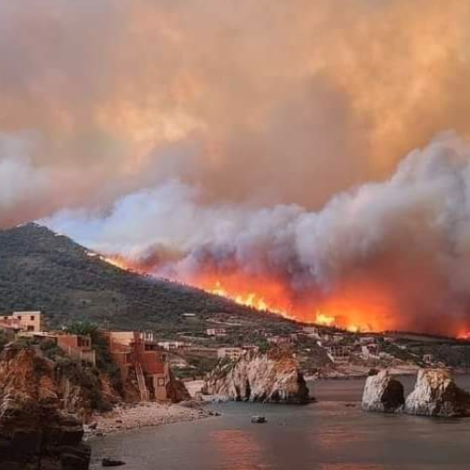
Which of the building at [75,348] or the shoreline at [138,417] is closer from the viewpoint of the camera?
the shoreline at [138,417]

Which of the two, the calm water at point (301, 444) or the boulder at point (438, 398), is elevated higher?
the boulder at point (438, 398)

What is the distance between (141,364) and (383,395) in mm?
32874

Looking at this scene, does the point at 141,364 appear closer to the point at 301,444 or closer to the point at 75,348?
the point at 75,348

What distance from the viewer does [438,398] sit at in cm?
10025

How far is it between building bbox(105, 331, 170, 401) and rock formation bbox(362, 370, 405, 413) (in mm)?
27952

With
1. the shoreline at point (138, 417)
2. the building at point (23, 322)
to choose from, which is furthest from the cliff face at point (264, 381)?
the building at point (23, 322)

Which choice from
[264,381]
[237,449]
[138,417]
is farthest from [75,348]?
[264,381]

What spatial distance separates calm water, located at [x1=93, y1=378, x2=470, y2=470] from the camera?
63.4m

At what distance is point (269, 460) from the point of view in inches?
2598

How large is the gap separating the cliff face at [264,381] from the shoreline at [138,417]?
3038 centimetres

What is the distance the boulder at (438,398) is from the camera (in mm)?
98938

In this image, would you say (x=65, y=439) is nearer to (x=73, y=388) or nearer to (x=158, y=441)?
(x=158, y=441)

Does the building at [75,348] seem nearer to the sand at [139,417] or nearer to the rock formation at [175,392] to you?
the sand at [139,417]

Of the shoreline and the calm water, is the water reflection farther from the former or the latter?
the shoreline
